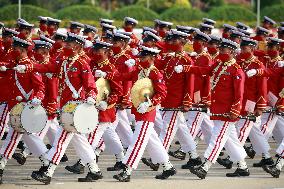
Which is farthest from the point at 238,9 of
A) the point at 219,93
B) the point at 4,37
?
the point at 219,93

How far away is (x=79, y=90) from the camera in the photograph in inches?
644

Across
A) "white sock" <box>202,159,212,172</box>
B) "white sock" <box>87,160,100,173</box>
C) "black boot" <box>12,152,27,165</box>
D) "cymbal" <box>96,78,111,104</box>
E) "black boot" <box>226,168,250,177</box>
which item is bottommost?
"black boot" <box>12,152,27,165</box>

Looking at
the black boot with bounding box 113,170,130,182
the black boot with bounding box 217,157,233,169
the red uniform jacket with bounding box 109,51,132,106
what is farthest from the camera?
the red uniform jacket with bounding box 109,51,132,106

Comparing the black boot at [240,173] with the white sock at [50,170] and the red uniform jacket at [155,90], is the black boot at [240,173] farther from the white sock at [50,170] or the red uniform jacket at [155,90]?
the white sock at [50,170]

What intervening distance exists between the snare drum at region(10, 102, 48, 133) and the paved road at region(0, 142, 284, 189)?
747mm

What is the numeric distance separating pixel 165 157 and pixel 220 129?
3.04ft

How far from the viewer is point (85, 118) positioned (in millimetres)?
16125

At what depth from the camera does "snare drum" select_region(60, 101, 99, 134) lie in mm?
16031

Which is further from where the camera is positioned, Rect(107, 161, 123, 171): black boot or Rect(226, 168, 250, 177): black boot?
Rect(107, 161, 123, 171): black boot

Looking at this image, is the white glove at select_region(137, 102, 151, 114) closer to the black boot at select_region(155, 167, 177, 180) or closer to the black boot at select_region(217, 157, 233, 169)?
the black boot at select_region(155, 167, 177, 180)

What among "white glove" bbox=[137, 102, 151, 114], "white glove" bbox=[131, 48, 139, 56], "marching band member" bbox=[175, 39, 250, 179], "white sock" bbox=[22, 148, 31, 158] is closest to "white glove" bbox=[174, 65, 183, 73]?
"marching band member" bbox=[175, 39, 250, 179]

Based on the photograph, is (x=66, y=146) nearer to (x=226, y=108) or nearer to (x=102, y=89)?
(x=102, y=89)

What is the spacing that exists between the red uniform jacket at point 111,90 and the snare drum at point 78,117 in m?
1.08

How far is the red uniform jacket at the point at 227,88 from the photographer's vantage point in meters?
16.9
